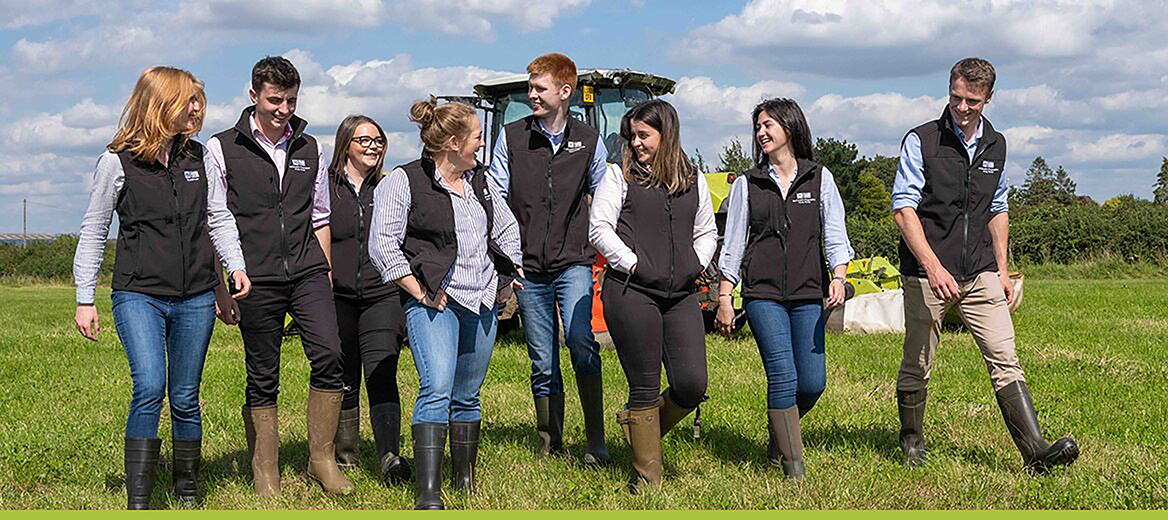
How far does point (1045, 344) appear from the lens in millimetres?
11383

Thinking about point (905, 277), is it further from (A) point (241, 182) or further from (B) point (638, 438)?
(A) point (241, 182)

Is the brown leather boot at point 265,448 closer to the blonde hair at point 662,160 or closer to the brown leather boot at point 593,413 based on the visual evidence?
the brown leather boot at point 593,413

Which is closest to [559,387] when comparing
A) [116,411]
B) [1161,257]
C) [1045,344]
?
[116,411]

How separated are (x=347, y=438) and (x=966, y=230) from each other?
336cm

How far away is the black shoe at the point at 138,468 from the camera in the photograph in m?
4.83

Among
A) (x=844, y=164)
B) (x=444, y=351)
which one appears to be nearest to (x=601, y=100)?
(x=444, y=351)

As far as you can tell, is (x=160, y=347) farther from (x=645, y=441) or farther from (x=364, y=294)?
(x=645, y=441)

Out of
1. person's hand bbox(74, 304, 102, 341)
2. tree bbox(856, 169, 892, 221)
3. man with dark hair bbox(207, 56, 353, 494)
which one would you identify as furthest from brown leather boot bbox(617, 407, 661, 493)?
tree bbox(856, 169, 892, 221)

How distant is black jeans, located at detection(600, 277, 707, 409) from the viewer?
5.06m

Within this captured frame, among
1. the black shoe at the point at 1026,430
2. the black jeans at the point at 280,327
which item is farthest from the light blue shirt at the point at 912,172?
the black jeans at the point at 280,327

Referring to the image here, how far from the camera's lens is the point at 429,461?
490cm

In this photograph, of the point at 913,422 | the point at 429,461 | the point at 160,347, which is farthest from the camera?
the point at 913,422

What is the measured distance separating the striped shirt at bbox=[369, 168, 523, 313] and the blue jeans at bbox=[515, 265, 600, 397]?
564 mm

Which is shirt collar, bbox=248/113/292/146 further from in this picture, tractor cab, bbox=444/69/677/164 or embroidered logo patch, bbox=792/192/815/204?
tractor cab, bbox=444/69/677/164
